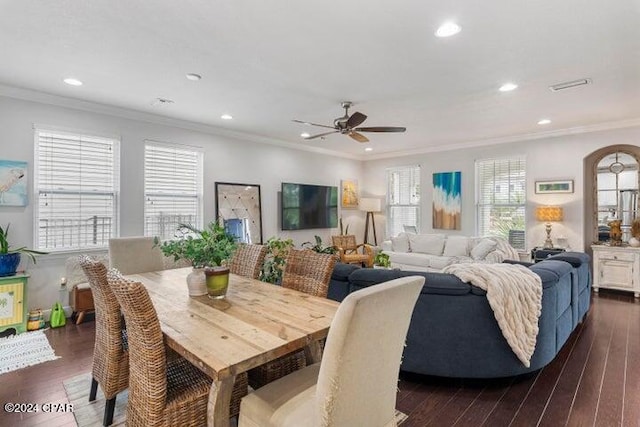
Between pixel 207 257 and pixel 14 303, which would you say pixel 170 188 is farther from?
pixel 207 257

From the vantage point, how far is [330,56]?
2.97m

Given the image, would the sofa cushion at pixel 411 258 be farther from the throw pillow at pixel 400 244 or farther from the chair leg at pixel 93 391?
the chair leg at pixel 93 391

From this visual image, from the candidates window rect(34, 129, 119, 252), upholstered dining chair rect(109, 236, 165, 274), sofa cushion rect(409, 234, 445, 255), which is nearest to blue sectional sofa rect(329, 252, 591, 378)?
upholstered dining chair rect(109, 236, 165, 274)

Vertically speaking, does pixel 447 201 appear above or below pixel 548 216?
above

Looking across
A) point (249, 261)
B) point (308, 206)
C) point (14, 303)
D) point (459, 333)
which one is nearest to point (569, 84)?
point (459, 333)

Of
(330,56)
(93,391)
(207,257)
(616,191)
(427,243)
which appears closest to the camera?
(207,257)

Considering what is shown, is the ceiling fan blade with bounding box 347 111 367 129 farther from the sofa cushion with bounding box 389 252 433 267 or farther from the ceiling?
the sofa cushion with bounding box 389 252 433 267

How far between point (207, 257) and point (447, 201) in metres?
5.84

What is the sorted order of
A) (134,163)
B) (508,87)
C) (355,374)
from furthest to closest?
1. (134,163)
2. (508,87)
3. (355,374)

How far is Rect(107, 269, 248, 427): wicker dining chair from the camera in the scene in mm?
1565

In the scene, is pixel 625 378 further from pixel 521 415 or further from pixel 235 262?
pixel 235 262

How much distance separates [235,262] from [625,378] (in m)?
3.39

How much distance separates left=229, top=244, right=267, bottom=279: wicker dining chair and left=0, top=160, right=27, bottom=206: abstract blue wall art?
2712 mm

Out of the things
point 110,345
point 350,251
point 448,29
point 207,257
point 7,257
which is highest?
point 448,29
